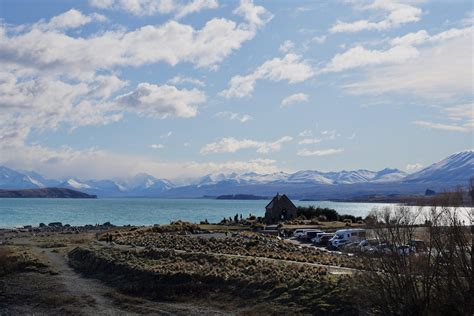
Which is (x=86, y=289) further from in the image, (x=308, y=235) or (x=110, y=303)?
(x=308, y=235)

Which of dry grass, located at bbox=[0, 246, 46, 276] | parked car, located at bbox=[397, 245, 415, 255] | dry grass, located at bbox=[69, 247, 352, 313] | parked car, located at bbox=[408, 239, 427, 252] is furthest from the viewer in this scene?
dry grass, located at bbox=[0, 246, 46, 276]

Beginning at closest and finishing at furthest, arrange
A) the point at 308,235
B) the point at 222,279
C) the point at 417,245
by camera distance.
Answer: the point at 417,245 < the point at 222,279 < the point at 308,235

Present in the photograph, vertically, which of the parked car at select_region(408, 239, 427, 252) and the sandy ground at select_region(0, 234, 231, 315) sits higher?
the parked car at select_region(408, 239, 427, 252)

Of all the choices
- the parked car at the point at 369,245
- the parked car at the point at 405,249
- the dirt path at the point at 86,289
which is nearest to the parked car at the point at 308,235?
the dirt path at the point at 86,289

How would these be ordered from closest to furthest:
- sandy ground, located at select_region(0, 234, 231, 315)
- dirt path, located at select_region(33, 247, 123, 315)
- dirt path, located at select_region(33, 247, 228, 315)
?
dirt path, located at select_region(33, 247, 228, 315) < sandy ground, located at select_region(0, 234, 231, 315) < dirt path, located at select_region(33, 247, 123, 315)

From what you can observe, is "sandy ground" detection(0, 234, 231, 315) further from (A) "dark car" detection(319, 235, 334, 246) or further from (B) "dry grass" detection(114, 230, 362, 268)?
(A) "dark car" detection(319, 235, 334, 246)

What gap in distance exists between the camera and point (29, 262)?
147ft

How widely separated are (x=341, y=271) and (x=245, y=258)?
8413 mm

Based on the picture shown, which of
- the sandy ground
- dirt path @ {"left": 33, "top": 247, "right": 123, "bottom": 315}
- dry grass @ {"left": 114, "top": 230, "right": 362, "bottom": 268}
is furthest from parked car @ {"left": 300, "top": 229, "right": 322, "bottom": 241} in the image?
the sandy ground

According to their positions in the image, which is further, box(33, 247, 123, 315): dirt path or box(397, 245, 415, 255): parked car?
box(33, 247, 123, 315): dirt path

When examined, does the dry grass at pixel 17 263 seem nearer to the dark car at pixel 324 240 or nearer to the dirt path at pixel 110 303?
the dirt path at pixel 110 303

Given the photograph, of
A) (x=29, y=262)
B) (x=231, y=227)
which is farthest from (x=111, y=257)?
(x=231, y=227)

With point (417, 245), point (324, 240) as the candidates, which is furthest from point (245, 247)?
point (417, 245)

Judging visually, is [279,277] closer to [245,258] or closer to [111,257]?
[245,258]
